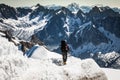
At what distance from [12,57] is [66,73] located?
A: 3379 mm

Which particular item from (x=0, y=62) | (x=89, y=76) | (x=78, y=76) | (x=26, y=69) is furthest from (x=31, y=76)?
(x=89, y=76)

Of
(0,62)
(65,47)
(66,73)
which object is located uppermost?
(0,62)

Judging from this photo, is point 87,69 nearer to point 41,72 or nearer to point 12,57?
point 41,72

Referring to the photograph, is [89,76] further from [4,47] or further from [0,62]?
[0,62]

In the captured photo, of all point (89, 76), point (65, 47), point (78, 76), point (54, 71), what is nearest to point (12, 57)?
point (54, 71)

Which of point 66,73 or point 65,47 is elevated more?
point 66,73

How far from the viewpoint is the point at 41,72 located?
13492 mm

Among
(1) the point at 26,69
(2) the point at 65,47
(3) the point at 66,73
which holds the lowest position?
(2) the point at 65,47

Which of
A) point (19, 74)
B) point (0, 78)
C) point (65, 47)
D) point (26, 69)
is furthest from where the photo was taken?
point (65, 47)

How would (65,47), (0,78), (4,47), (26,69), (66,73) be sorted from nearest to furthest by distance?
1. (0,78)
2. (26,69)
3. (66,73)
4. (4,47)
5. (65,47)

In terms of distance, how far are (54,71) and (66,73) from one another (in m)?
0.93

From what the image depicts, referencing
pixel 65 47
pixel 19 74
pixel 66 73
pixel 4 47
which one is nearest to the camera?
pixel 19 74

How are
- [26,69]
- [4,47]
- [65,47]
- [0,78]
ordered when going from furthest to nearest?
[65,47] → [4,47] → [26,69] → [0,78]

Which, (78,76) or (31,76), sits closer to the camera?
(31,76)
